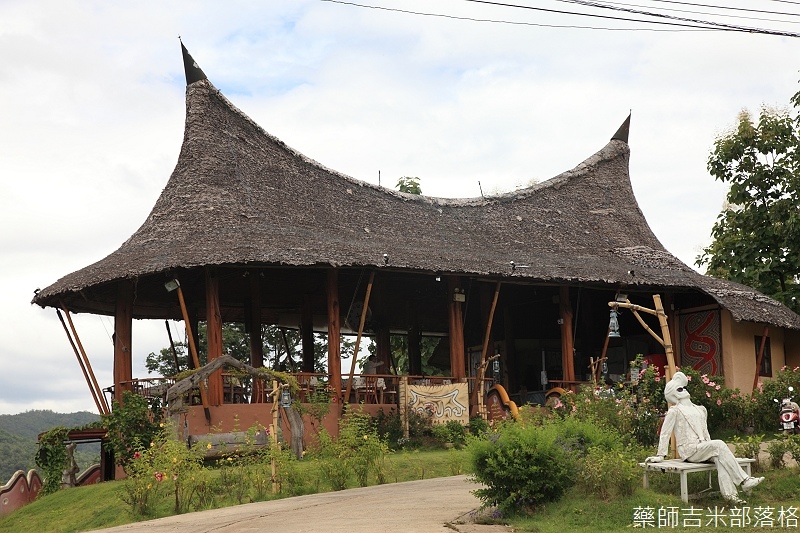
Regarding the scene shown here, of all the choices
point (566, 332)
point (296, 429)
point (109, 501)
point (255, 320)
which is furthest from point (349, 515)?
point (566, 332)

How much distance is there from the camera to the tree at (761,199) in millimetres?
30781

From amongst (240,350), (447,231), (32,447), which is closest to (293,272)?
(447,231)

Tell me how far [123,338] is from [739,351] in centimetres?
1485

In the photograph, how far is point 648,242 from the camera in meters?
29.7

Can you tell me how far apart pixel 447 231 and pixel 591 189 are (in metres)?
6.75

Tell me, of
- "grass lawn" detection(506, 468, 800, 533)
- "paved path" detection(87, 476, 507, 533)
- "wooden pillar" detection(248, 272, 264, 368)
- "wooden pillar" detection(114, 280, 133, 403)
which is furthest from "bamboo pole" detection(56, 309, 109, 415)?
"grass lawn" detection(506, 468, 800, 533)

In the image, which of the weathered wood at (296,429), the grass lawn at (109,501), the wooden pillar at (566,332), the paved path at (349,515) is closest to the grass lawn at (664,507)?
the paved path at (349,515)

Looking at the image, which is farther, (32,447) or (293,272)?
(32,447)

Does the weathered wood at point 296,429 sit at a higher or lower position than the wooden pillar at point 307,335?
lower

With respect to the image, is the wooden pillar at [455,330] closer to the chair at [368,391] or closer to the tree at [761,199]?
the chair at [368,391]

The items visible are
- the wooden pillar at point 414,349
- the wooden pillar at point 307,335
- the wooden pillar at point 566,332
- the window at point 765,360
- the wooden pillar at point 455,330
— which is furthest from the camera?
the wooden pillar at point 414,349

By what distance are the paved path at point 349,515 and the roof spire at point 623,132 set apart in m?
20.2

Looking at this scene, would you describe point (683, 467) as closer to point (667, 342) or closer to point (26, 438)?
point (667, 342)

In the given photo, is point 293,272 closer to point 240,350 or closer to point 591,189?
point 591,189
